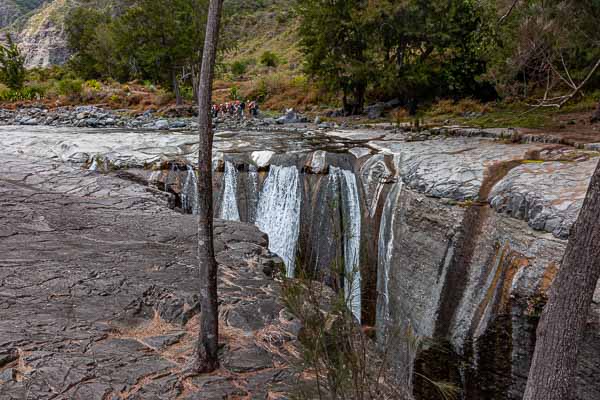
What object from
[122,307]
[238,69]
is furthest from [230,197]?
[238,69]

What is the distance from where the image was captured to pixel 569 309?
288cm

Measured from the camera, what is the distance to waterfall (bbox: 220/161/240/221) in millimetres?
10375

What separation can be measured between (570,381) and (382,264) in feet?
17.6

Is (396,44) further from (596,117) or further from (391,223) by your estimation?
(391,223)

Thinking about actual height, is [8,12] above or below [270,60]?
above

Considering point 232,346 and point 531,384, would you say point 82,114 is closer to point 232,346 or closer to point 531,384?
point 232,346

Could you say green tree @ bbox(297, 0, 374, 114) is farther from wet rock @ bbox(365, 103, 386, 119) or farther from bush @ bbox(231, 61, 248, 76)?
bush @ bbox(231, 61, 248, 76)

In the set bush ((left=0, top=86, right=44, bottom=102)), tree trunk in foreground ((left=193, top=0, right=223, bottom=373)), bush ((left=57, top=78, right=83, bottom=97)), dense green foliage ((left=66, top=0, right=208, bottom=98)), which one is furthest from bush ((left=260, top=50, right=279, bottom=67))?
tree trunk in foreground ((left=193, top=0, right=223, bottom=373))

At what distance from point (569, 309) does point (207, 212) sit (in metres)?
2.68

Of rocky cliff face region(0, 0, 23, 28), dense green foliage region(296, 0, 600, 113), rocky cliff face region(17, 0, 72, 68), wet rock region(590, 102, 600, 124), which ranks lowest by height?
wet rock region(590, 102, 600, 124)

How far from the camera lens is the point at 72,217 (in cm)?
721

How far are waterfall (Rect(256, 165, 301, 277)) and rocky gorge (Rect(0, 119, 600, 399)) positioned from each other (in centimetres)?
3

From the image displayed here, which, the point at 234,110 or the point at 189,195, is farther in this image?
the point at 234,110

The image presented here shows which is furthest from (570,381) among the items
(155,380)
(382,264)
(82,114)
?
(82,114)
